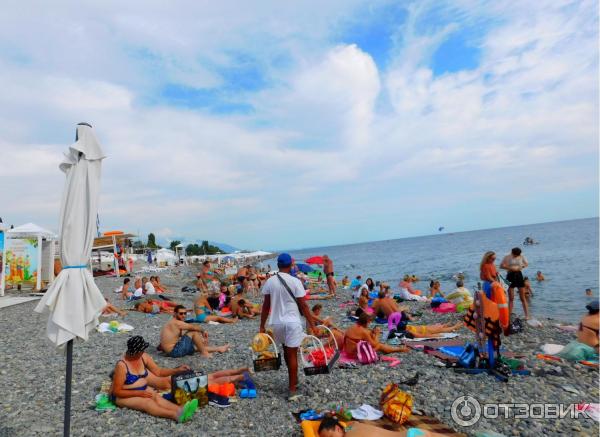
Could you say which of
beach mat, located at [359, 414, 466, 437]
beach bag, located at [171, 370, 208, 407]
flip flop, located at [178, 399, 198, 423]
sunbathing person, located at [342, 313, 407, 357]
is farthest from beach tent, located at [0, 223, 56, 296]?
beach mat, located at [359, 414, 466, 437]

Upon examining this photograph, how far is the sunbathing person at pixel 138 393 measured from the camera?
14.1 ft

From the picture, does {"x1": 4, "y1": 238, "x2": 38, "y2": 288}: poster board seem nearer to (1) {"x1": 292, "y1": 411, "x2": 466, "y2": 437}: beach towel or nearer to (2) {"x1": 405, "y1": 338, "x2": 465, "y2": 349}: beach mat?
(2) {"x1": 405, "y1": 338, "x2": 465, "y2": 349}: beach mat

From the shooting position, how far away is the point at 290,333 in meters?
4.75

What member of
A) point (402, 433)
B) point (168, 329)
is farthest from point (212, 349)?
point (402, 433)

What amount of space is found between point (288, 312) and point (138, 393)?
186 cm

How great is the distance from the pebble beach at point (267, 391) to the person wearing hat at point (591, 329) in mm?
665

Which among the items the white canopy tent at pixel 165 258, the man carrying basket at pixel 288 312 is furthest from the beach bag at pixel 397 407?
the white canopy tent at pixel 165 258

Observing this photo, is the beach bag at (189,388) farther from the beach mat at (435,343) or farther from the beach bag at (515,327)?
the beach bag at (515,327)

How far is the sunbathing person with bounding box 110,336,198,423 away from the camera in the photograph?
169 inches

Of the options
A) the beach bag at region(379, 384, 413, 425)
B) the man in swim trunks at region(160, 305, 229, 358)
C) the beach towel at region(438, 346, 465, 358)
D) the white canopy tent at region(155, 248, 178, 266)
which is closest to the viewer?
the beach bag at region(379, 384, 413, 425)

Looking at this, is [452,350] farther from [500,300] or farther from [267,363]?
[267,363]

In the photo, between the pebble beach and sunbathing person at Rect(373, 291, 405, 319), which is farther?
sunbathing person at Rect(373, 291, 405, 319)

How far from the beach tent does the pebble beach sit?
24.2 ft

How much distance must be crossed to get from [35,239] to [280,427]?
13394 millimetres
